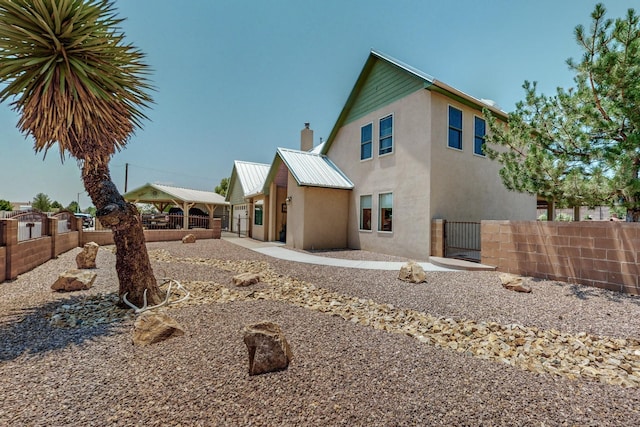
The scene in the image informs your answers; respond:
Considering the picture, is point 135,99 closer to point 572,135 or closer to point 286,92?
point 572,135

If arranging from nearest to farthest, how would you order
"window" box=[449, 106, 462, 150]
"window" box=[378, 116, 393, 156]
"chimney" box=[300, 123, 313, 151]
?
1. "window" box=[449, 106, 462, 150]
2. "window" box=[378, 116, 393, 156]
3. "chimney" box=[300, 123, 313, 151]

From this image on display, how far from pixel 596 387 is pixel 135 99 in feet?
27.6

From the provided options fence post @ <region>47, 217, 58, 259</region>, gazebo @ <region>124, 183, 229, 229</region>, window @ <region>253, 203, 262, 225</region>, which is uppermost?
gazebo @ <region>124, 183, 229, 229</region>

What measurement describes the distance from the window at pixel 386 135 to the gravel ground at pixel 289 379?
8438 millimetres

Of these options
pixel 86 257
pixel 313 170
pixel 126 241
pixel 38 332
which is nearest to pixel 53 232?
pixel 86 257

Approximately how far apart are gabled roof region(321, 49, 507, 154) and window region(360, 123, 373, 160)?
1.78 m

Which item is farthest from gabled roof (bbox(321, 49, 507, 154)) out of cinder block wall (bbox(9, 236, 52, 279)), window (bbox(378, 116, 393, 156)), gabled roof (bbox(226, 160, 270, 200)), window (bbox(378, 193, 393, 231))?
cinder block wall (bbox(9, 236, 52, 279))

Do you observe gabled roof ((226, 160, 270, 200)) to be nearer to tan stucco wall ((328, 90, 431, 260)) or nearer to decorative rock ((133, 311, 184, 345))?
tan stucco wall ((328, 90, 431, 260))

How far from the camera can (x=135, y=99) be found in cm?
568

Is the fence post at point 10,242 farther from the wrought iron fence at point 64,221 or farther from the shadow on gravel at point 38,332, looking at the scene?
the wrought iron fence at point 64,221

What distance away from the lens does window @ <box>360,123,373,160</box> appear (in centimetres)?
1310

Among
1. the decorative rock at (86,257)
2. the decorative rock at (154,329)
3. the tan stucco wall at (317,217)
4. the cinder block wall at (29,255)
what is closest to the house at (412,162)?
the tan stucco wall at (317,217)

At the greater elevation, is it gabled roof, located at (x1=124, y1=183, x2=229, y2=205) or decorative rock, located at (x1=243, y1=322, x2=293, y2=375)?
gabled roof, located at (x1=124, y1=183, x2=229, y2=205)

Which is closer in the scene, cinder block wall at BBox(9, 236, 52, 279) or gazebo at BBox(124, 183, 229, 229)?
cinder block wall at BBox(9, 236, 52, 279)
